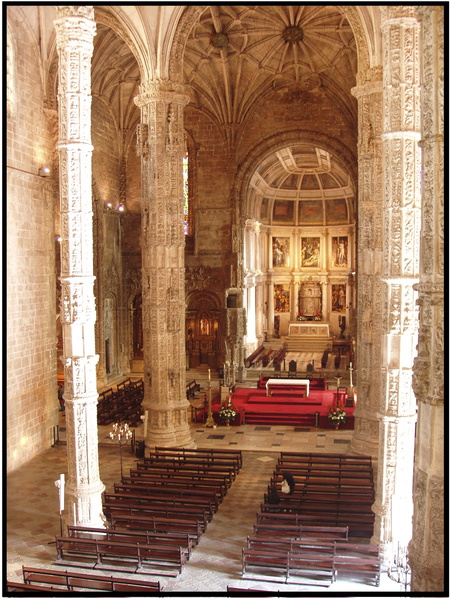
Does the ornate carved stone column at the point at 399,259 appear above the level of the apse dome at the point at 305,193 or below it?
below

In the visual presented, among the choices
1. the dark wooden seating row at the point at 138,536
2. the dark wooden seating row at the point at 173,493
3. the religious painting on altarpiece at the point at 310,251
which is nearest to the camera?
the dark wooden seating row at the point at 138,536

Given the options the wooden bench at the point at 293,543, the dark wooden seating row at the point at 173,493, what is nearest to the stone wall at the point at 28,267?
the dark wooden seating row at the point at 173,493

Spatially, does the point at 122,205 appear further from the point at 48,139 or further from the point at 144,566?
the point at 144,566

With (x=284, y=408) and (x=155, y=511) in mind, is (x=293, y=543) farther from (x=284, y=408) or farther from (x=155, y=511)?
(x=284, y=408)

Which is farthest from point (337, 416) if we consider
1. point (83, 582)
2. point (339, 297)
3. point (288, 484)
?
point (339, 297)

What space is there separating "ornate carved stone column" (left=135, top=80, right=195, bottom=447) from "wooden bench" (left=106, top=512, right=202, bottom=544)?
5.59 meters

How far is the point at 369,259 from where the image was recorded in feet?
62.0

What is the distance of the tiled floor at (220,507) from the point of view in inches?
481

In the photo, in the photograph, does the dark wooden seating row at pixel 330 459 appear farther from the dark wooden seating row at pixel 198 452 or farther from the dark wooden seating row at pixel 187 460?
the dark wooden seating row at pixel 187 460

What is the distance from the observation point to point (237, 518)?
50.6 ft

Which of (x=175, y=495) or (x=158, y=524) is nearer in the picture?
(x=158, y=524)

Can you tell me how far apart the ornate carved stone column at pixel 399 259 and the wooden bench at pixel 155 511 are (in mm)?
4206

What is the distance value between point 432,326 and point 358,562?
6603 millimetres

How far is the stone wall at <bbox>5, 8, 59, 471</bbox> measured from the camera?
65.1ft
